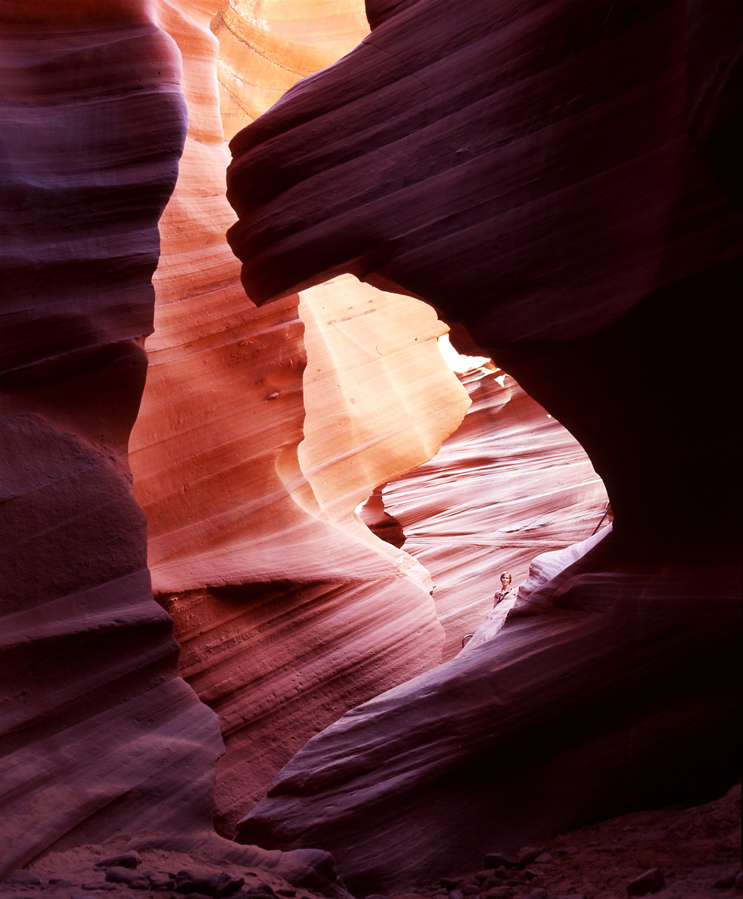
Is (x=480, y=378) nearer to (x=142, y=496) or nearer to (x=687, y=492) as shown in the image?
(x=142, y=496)

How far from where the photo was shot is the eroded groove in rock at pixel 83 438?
3961mm

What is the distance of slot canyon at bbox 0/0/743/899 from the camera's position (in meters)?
3.53

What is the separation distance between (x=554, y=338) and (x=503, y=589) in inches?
186

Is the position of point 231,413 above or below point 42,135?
below

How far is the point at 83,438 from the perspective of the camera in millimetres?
4574

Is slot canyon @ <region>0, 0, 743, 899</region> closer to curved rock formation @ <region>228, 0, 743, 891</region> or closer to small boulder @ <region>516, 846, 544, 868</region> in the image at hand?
curved rock formation @ <region>228, 0, 743, 891</region>

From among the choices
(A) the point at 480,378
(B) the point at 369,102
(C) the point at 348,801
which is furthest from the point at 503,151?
(A) the point at 480,378

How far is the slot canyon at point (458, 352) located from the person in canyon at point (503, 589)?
2.22 meters

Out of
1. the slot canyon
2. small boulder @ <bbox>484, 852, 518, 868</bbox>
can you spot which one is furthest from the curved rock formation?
small boulder @ <bbox>484, 852, 518, 868</bbox>

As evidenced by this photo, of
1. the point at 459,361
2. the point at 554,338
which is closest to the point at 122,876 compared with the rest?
the point at 554,338

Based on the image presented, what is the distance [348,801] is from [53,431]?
2624mm

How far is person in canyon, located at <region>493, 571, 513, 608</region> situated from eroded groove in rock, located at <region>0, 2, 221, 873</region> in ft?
12.5

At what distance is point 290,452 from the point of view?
263 inches

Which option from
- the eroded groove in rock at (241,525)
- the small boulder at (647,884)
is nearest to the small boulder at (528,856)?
the small boulder at (647,884)
